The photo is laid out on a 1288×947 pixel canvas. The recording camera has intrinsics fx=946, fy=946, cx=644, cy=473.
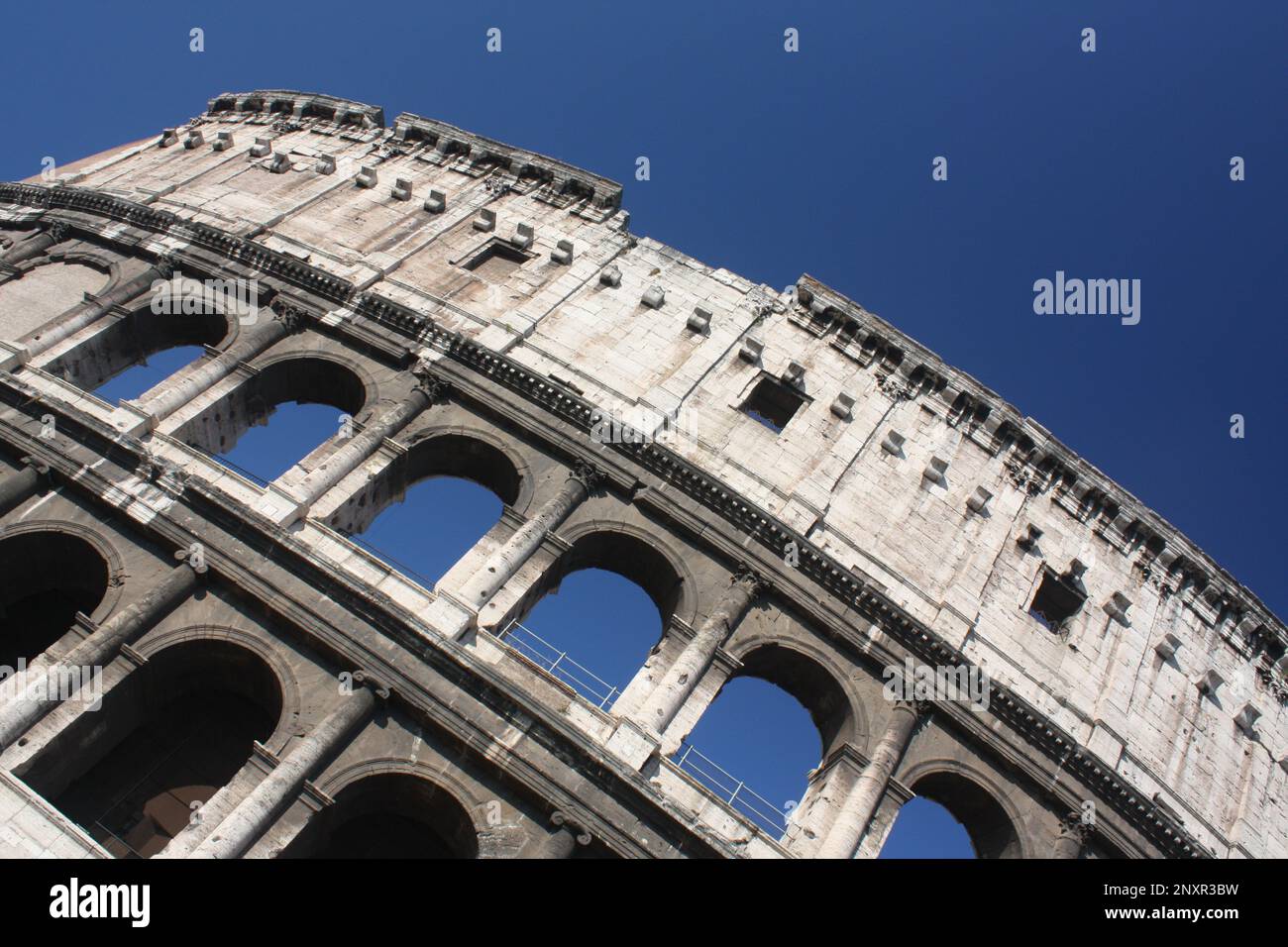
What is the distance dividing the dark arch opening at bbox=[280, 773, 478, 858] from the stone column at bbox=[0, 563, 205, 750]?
4285 millimetres

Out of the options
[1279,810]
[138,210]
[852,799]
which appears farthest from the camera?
[138,210]

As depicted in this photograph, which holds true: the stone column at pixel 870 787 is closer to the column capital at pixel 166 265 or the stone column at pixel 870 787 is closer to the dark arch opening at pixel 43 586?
the dark arch opening at pixel 43 586

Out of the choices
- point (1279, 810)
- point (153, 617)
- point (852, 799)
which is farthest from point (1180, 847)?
point (153, 617)

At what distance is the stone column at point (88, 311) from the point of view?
65.9 ft

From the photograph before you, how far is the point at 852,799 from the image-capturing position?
1614 cm

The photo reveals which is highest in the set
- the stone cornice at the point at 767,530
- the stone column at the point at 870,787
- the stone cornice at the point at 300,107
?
the stone cornice at the point at 300,107

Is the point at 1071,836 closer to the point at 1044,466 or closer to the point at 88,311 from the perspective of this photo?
the point at 1044,466

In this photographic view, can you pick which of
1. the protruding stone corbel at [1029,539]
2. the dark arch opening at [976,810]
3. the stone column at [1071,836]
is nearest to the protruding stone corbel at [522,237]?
the protruding stone corbel at [1029,539]

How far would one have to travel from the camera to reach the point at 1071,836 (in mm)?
17359

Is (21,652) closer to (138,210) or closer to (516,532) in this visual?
(516,532)

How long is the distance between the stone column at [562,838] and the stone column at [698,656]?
221 cm

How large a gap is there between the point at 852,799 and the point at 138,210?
21677 millimetres
